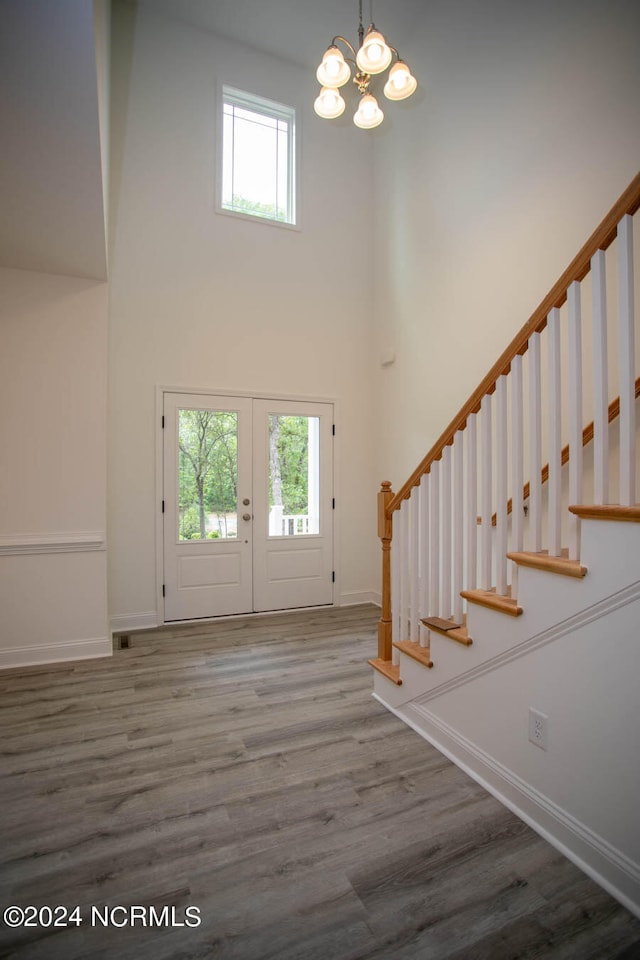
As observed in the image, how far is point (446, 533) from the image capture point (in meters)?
2.41

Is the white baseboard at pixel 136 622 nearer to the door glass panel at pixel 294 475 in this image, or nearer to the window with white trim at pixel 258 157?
the door glass panel at pixel 294 475

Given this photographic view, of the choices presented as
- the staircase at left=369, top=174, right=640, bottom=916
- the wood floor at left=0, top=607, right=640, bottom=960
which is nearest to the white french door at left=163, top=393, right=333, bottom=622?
the wood floor at left=0, top=607, right=640, bottom=960

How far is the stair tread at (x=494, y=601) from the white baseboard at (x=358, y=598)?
3.08 metres

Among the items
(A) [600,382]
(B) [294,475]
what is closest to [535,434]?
(A) [600,382]

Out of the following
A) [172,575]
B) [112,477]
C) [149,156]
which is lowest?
[172,575]

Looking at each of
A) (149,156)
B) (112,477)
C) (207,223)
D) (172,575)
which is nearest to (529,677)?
(172,575)

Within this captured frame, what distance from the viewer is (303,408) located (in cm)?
498

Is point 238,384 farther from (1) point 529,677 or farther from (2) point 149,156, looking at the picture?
(1) point 529,677

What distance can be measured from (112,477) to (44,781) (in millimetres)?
2623

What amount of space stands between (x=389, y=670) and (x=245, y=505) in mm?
2428

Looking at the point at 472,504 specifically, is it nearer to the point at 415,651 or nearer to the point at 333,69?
the point at 415,651

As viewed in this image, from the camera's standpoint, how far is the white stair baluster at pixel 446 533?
7.87 feet

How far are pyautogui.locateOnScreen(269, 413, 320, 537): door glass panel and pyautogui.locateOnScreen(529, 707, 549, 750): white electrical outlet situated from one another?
3323mm

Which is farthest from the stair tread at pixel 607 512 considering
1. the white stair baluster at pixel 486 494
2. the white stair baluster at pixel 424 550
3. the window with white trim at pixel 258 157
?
the window with white trim at pixel 258 157
